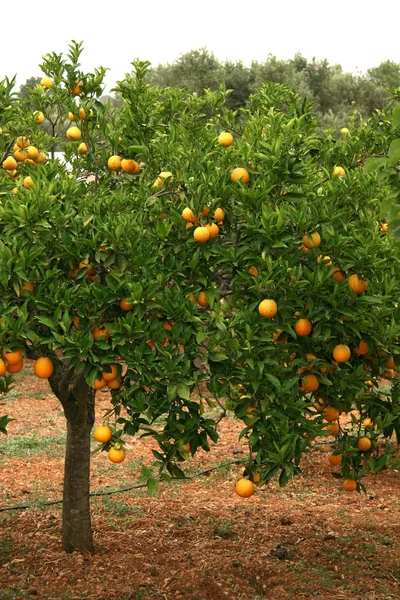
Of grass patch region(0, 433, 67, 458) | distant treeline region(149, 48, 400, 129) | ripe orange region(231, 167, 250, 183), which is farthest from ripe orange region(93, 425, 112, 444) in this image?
distant treeline region(149, 48, 400, 129)

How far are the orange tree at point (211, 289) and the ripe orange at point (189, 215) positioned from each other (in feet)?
0.05

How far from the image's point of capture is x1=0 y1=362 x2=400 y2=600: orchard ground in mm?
4977

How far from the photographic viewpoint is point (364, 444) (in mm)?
4414

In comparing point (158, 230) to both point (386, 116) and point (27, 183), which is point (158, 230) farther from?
point (386, 116)

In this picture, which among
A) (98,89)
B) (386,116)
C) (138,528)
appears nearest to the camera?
(98,89)

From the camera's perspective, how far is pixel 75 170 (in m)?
5.21

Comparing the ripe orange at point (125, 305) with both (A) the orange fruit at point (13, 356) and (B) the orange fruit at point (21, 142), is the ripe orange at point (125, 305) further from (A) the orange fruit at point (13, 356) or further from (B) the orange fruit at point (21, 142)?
(B) the orange fruit at point (21, 142)

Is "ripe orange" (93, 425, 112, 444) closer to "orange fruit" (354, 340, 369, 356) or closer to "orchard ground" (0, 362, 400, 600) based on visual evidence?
"orange fruit" (354, 340, 369, 356)

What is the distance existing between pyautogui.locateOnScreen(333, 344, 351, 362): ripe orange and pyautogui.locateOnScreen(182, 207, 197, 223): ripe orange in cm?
94

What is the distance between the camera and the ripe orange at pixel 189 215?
11.6 feet

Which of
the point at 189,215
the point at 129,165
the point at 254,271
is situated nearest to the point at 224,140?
the point at 129,165

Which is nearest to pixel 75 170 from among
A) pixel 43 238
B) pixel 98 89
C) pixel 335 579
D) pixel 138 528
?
pixel 98 89

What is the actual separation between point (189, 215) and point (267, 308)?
0.59 meters

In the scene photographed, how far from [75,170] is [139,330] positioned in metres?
2.23
